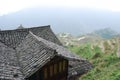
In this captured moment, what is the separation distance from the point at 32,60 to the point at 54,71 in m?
1.55

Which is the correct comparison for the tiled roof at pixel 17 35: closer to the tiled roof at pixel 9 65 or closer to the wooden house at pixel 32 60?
the wooden house at pixel 32 60

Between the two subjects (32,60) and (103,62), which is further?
(103,62)

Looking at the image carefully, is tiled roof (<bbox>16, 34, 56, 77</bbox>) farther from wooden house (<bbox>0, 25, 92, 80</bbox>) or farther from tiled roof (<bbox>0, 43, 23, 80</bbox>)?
tiled roof (<bbox>0, 43, 23, 80</bbox>)

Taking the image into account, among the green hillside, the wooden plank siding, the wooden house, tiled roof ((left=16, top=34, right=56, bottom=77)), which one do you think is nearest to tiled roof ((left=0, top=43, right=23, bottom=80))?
the wooden house

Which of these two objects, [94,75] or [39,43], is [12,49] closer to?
[39,43]

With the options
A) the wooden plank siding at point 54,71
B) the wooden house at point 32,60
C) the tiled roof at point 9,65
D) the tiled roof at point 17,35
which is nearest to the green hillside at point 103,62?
the tiled roof at point 17,35

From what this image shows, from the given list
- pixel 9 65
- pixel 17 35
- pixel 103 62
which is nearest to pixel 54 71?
pixel 9 65

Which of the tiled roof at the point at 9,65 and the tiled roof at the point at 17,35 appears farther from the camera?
the tiled roof at the point at 17,35

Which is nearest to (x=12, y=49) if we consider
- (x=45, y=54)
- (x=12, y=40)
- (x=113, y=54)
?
(x=12, y=40)

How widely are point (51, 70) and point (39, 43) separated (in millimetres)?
1924

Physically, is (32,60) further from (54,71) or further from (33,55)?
(54,71)

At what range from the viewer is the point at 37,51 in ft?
51.7

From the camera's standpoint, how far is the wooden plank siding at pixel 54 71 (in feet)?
49.1

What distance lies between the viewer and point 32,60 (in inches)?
597
